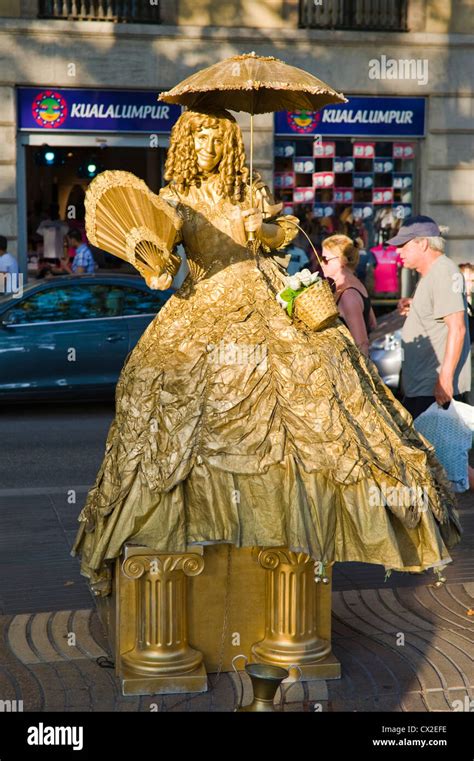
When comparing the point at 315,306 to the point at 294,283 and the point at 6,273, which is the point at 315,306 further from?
the point at 6,273

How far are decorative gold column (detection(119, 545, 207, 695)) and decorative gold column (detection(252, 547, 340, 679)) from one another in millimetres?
308

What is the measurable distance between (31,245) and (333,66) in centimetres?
548

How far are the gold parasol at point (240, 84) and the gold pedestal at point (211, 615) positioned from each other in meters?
1.73

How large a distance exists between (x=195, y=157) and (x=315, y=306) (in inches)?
33.9

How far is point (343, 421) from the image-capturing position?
4.75 metres

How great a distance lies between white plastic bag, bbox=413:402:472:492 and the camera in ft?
24.6

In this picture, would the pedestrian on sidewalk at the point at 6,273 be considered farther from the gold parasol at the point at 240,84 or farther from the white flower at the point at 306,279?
the white flower at the point at 306,279

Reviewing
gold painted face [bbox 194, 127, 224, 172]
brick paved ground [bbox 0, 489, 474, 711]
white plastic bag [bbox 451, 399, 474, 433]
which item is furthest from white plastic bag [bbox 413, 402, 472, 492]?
gold painted face [bbox 194, 127, 224, 172]

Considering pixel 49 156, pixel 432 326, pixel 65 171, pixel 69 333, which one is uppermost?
pixel 49 156

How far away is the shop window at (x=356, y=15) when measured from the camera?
18234mm

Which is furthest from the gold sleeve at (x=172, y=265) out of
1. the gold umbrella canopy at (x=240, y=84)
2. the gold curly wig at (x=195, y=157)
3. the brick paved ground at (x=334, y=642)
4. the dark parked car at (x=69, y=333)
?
the dark parked car at (x=69, y=333)

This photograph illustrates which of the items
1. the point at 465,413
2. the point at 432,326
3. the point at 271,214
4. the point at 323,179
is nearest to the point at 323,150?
the point at 323,179

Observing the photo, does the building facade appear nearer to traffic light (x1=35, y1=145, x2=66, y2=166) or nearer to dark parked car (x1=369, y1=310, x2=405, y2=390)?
traffic light (x1=35, y1=145, x2=66, y2=166)

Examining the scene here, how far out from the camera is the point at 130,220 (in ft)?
15.3
